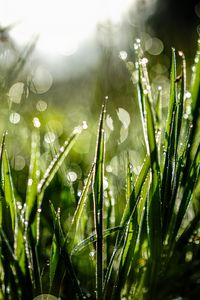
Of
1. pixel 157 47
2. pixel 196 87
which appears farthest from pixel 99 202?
pixel 157 47

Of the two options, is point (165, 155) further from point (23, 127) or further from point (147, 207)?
point (23, 127)

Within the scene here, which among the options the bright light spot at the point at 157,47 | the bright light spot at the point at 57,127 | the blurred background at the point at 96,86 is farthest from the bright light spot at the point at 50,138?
the bright light spot at the point at 157,47

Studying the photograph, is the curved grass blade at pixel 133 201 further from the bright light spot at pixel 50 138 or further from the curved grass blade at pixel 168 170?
the bright light spot at pixel 50 138

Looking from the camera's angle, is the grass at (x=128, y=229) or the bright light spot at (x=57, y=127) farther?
the bright light spot at (x=57, y=127)

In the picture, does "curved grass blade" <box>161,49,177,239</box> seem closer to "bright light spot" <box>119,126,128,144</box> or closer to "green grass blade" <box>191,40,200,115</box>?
"green grass blade" <box>191,40,200,115</box>

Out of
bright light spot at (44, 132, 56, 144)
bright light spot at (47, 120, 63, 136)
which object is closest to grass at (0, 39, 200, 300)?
bright light spot at (44, 132, 56, 144)

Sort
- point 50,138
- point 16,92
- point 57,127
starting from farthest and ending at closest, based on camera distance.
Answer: point 57,127 < point 16,92 < point 50,138

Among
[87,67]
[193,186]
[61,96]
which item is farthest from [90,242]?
[87,67]

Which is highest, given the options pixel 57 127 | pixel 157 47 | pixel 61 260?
pixel 157 47

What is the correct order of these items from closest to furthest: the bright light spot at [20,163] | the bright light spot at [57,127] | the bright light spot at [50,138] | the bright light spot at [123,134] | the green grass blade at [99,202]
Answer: the green grass blade at [99,202]
the bright light spot at [50,138]
the bright light spot at [123,134]
the bright light spot at [20,163]
the bright light spot at [57,127]

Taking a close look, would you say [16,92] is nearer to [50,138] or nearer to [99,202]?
[50,138]
